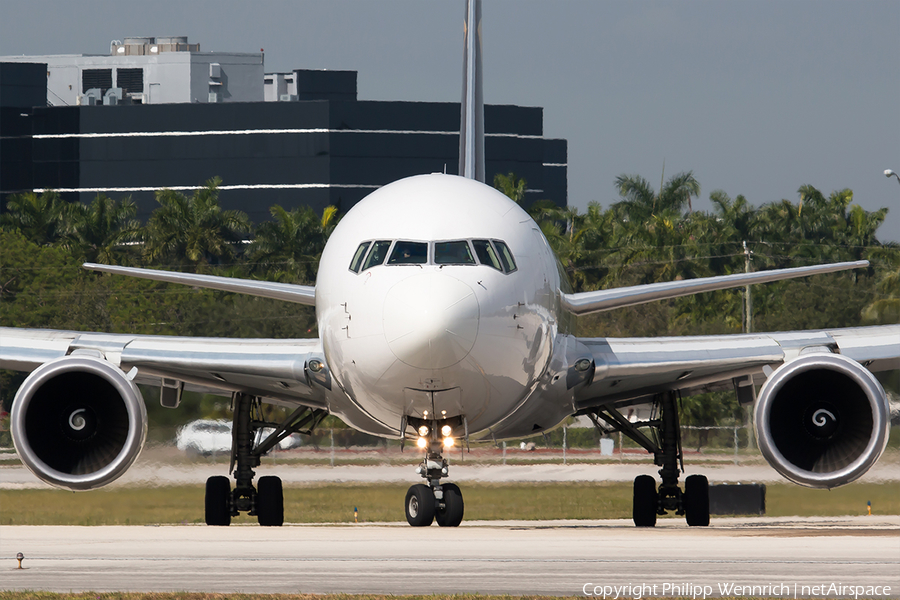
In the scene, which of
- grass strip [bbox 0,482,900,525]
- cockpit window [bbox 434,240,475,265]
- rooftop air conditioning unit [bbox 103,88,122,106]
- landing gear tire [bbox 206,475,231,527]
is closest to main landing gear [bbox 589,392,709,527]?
grass strip [bbox 0,482,900,525]

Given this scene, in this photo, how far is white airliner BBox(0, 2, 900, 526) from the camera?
1392 cm

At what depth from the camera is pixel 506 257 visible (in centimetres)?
1453

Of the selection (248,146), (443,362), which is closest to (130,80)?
(248,146)

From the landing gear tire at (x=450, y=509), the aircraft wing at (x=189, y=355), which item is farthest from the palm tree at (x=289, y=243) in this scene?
the landing gear tire at (x=450, y=509)

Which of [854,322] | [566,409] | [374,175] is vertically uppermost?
[374,175]

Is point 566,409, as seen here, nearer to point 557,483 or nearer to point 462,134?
point 462,134

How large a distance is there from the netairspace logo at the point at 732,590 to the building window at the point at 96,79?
123 metres

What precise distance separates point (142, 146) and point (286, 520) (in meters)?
91.3

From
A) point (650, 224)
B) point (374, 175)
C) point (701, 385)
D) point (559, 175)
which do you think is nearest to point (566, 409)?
point (701, 385)

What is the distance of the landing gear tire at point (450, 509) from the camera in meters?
16.5

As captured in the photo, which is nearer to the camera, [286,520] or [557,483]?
[286,520]

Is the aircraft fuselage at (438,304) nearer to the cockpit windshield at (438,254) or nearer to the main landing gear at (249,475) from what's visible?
the cockpit windshield at (438,254)

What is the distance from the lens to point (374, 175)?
10794cm

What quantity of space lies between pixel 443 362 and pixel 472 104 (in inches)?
362
